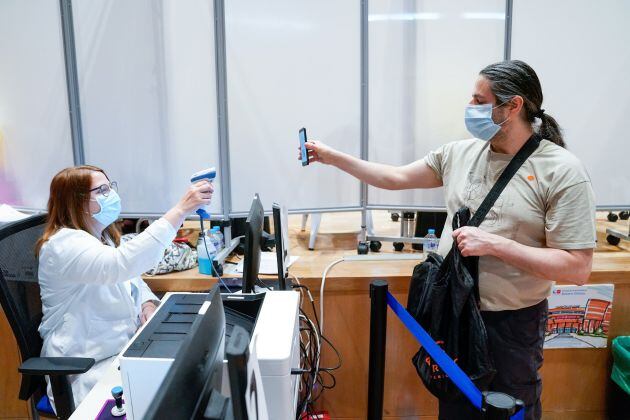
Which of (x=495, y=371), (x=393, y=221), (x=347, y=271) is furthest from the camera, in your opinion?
(x=393, y=221)

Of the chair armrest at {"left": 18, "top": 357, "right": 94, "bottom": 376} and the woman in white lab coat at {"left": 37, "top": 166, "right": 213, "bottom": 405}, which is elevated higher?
the woman in white lab coat at {"left": 37, "top": 166, "right": 213, "bottom": 405}

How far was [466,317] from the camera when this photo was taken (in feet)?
4.65

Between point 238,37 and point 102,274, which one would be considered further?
point 238,37

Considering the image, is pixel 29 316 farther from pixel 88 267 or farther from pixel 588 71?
pixel 588 71

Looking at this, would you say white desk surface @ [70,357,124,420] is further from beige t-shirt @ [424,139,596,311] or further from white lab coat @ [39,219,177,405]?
beige t-shirt @ [424,139,596,311]

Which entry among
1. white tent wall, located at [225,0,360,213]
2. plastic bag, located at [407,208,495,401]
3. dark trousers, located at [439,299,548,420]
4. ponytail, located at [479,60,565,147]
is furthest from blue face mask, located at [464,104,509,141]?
white tent wall, located at [225,0,360,213]

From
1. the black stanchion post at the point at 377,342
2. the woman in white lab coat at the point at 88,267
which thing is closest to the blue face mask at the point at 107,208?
the woman in white lab coat at the point at 88,267

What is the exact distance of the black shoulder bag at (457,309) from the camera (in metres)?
1.36

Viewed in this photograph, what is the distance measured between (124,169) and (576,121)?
2.18m

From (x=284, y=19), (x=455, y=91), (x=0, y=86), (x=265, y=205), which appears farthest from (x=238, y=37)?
(x=0, y=86)

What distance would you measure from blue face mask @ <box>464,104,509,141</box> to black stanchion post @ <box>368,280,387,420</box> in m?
0.58

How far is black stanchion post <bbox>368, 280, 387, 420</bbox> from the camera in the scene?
1562 millimetres

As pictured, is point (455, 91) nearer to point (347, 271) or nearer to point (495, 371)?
point (347, 271)

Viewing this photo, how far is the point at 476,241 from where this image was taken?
132 cm
